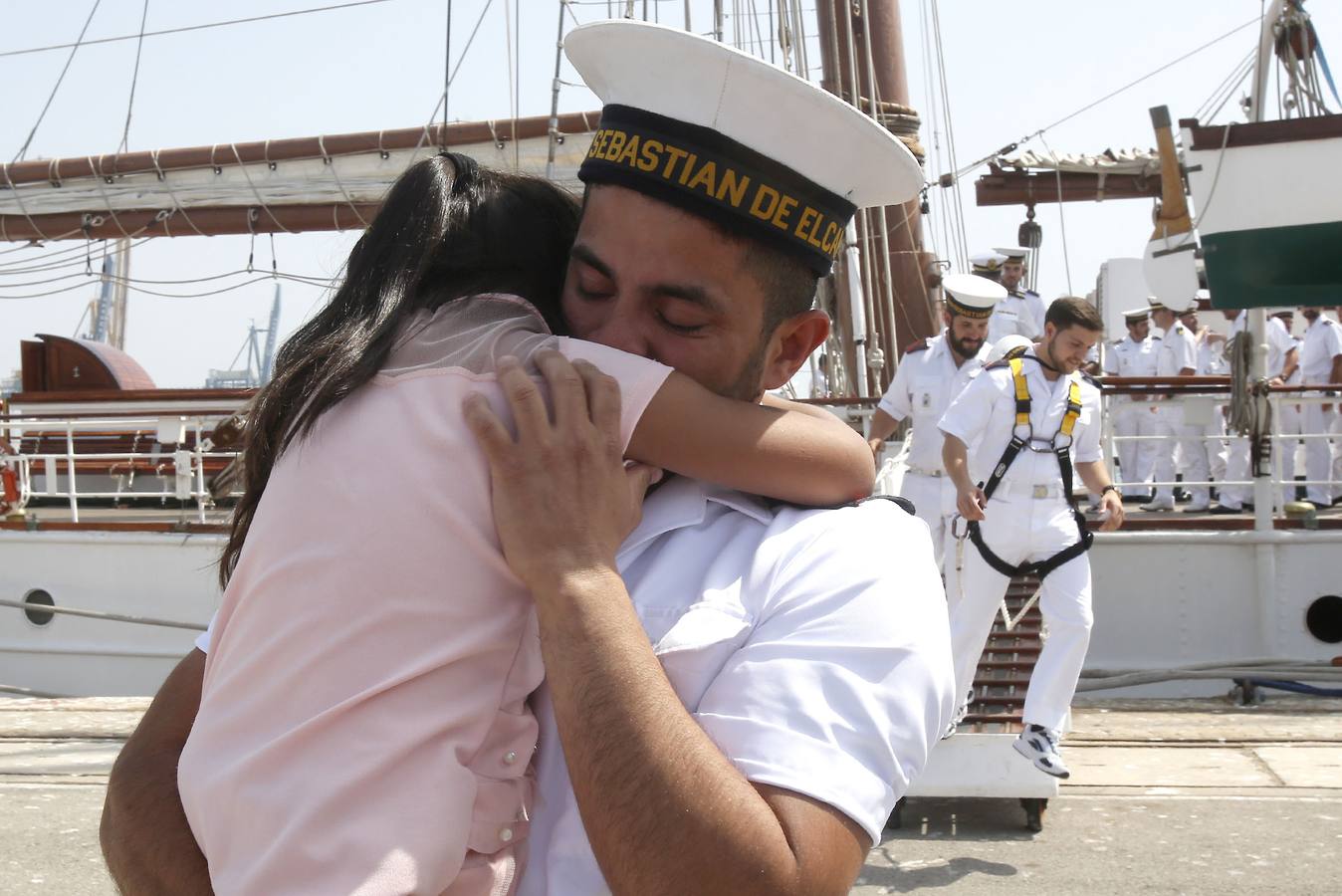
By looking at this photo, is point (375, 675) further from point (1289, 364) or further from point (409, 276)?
point (1289, 364)

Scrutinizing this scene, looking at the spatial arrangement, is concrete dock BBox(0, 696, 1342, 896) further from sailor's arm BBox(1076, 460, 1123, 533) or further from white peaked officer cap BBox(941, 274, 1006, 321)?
white peaked officer cap BBox(941, 274, 1006, 321)

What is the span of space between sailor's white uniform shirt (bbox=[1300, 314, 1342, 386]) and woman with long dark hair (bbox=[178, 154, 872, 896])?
11062mm

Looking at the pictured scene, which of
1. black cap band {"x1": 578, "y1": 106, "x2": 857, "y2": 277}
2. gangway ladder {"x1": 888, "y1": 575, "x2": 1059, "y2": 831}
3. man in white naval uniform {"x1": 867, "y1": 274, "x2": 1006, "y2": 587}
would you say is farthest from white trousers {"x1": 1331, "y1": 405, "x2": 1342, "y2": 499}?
black cap band {"x1": 578, "y1": 106, "x2": 857, "y2": 277}

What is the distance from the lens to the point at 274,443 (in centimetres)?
125

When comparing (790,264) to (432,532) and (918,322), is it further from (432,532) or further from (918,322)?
(918,322)

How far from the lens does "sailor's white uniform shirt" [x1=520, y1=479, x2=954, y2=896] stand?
1.11 meters

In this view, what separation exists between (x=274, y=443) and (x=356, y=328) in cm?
13

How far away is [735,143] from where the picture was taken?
1.39 metres

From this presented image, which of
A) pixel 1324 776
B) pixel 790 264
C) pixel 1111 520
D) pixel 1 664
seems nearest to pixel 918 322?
pixel 1111 520

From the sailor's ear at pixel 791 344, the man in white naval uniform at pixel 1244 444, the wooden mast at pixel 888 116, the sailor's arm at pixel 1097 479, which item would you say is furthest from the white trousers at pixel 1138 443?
the sailor's ear at pixel 791 344

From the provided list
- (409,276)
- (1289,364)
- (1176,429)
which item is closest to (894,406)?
(1176,429)

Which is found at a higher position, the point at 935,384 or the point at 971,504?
the point at 935,384

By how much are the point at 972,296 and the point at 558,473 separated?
268 inches

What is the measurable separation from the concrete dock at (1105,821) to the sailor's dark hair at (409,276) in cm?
348
